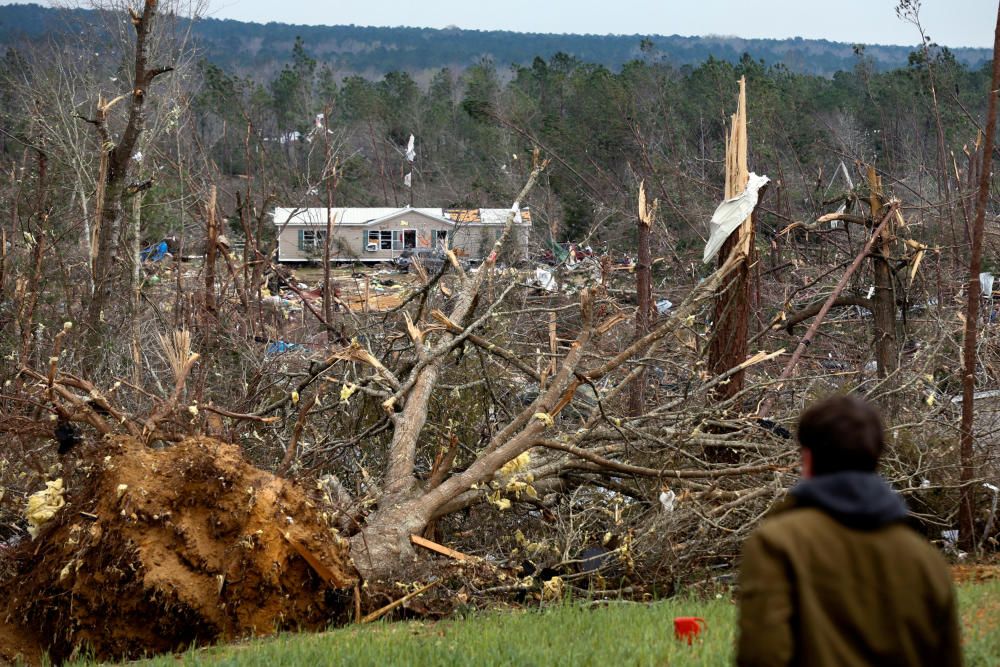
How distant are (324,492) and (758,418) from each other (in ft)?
11.7

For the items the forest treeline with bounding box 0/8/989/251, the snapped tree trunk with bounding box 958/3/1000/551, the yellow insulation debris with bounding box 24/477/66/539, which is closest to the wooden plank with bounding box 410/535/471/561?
the yellow insulation debris with bounding box 24/477/66/539

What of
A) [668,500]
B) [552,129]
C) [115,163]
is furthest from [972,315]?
[552,129]

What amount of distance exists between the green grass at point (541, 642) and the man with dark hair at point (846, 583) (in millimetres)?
2013

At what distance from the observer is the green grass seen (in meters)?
4.43

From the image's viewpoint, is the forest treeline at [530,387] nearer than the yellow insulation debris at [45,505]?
No

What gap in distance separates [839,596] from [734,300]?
21.8 ft

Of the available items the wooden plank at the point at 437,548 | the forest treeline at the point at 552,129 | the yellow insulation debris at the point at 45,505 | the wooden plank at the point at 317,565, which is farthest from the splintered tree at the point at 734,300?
the yellow insulation debris at the point at 45,505

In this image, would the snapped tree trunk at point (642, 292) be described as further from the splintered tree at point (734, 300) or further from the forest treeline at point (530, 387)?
the splintered tree at point (734, 300)

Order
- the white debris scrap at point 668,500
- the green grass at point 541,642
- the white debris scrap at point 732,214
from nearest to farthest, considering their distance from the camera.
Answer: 1. the green grass at point 541,642
2. the white debris scrap at point 668,500
3. the white debris scrap at point 732,214

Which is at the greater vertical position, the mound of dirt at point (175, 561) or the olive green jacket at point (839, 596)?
the olive green jacket at point (839, 596)

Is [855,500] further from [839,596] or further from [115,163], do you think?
[115,163]

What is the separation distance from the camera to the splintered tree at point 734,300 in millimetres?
8703

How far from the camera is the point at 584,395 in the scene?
34.0 ft

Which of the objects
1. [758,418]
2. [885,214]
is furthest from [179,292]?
[885,214]
